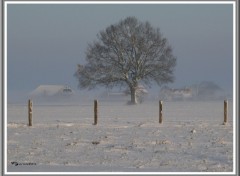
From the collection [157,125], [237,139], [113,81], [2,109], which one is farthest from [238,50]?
[113,81]

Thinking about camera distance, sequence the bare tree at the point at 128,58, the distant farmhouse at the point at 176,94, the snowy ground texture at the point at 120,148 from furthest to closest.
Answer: the distant farmhouse at the point at 176,94
the bare tree at the point at 128,58
the snowy ground texture at the point at 120,148

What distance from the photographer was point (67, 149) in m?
16.8

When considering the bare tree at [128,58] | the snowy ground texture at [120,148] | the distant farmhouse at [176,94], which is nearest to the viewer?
the snowy ground texture at [120,148]

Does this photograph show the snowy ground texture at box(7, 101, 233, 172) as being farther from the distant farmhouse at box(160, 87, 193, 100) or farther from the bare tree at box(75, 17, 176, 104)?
the distant farmhouse at box(160, 87, 193, 100)

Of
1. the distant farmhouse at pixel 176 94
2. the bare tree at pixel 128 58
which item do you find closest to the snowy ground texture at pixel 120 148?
the bare tree at pixel 128 58

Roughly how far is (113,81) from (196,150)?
39.9 meters

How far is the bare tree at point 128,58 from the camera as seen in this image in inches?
2181

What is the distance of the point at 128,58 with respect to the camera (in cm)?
5550

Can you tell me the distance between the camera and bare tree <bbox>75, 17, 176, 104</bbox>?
182ft

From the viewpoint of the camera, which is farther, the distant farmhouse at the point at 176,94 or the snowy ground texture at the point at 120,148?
the distant farmhouse at the point at 176,94

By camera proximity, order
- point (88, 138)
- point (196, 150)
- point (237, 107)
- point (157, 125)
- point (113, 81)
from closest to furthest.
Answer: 1. point (196, 150)
2. point (237, 107)
3. point (88, 138)
4. point (157, 125)
5. point (113, 81)

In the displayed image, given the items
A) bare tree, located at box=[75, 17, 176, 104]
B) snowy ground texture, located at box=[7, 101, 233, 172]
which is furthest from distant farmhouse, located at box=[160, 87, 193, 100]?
snowy ground texture, located at box=[7, 101, 233, 172]

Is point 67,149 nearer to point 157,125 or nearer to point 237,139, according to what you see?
point 237,139

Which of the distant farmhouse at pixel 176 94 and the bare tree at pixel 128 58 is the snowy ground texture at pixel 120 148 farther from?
the distant farmhouse at pixel 176 94
